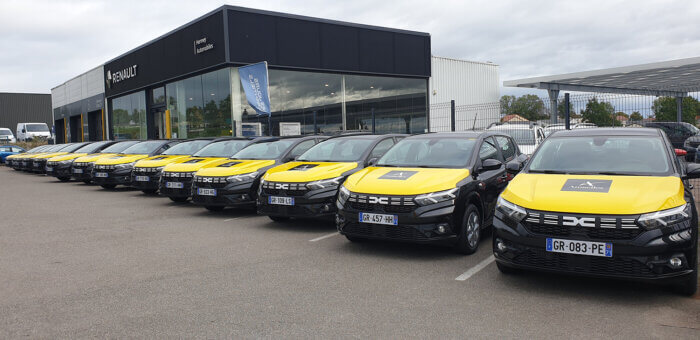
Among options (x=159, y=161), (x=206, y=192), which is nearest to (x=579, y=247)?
(x=206, y=192)

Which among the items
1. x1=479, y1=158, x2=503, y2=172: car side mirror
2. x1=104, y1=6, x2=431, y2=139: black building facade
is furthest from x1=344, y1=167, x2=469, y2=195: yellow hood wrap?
x1=104, y1=6, x2=431, y2=139: black building facade

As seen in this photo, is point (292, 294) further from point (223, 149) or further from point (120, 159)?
point (120, 159)

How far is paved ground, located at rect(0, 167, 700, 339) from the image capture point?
396cm

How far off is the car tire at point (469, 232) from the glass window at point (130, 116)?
3042 cm

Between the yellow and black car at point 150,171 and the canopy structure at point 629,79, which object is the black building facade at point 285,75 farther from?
the yellow and black car at point 150,171

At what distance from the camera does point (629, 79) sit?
24.7 meters

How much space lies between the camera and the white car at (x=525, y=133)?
13.8 m

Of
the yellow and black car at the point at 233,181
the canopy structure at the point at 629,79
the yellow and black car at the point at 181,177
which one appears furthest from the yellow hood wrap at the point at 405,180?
the canopy structure at the point at 629,79

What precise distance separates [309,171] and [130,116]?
31108 millimetres

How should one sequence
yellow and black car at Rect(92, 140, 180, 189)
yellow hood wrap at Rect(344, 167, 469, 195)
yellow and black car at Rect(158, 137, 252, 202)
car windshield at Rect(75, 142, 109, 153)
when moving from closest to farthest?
1. yellow hood wrap at Rect(344, 167, 469, 195)
2. yellow and black car at Rect(158, 137, 252, 202)
3. yellow and black car at Rect(92, 140, 180, 189)
4. car windshield at Rect(75, 142, 109, 153)

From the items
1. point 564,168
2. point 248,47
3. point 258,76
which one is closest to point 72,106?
point 248,47

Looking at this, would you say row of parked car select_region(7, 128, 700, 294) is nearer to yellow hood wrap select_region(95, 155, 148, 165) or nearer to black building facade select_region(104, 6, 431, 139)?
yellow hood wrap select_region(95, 155, 148, 165)

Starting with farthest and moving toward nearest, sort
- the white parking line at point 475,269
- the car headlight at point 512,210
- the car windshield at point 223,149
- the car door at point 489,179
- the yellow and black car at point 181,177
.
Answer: the car windshield at point 223,149 < the yellow and black car at point 181,177 < the car door at point 489,179 < the white parking line at point 475,269 < the car headlight at point 512,210

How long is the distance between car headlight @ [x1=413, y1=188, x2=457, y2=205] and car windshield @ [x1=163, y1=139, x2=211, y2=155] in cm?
937
